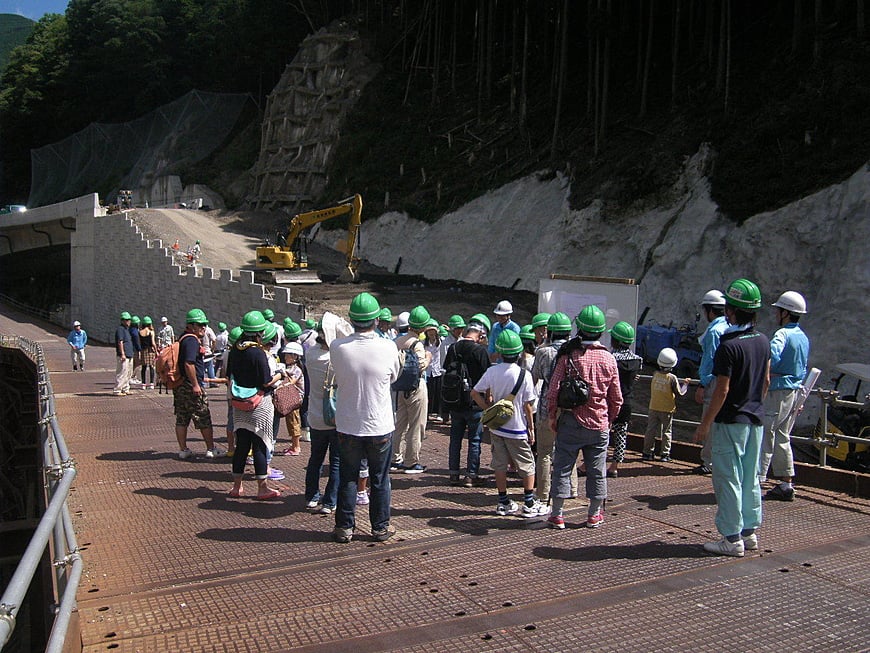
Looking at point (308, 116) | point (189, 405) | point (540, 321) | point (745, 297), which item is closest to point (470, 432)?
point (540, 321)

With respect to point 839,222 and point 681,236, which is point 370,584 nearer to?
point 839,222

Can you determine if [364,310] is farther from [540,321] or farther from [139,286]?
[139,286]

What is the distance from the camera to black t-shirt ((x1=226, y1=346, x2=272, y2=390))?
7.18 m

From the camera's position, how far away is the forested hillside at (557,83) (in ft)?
78.2

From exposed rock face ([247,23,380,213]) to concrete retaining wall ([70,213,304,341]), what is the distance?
11.6 metres

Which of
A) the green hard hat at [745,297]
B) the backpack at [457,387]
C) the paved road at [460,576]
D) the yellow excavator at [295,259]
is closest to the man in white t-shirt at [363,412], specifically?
the paved road at [460,576]

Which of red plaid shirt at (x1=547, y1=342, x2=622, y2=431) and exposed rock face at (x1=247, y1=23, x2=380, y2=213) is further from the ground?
exposed rock face at (x1=247, y1=23, x2=380, y2=213)

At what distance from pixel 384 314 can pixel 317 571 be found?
450cm

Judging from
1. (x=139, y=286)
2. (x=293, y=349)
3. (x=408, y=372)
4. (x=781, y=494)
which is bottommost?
(x=781, y=494)

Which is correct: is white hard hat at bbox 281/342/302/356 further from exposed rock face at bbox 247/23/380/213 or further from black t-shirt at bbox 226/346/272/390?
exposed rock face at bbox 247/23/380/213

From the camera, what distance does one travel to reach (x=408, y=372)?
7879 millimetres

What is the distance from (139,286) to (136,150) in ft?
110

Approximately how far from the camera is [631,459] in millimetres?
9430

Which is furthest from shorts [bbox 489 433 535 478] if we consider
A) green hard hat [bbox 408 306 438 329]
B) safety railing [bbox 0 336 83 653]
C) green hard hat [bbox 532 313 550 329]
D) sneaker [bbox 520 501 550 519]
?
safety railing [bbox 0 336 83 653]
